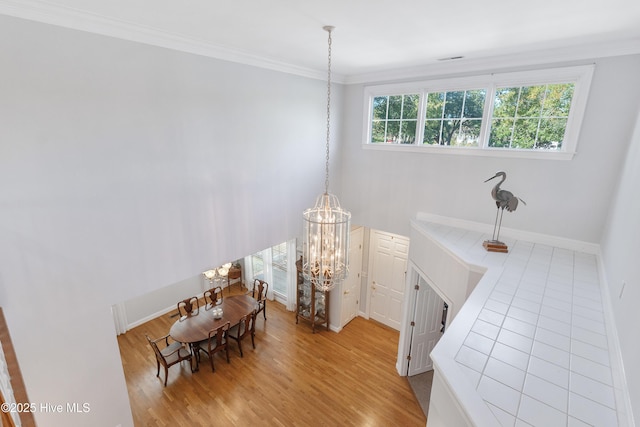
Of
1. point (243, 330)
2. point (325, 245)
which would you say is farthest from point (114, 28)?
point (243, 330)

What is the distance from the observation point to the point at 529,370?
74.4 inches

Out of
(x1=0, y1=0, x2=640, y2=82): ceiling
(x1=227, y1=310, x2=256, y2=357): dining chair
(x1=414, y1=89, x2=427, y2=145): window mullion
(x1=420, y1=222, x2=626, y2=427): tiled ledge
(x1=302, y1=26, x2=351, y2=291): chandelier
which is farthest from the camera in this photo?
(x1=227, y1=310, x2=256, y2=357): dining chair

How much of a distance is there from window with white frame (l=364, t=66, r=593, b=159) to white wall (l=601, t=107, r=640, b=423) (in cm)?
82

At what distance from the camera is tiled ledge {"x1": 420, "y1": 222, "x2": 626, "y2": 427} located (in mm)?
1615

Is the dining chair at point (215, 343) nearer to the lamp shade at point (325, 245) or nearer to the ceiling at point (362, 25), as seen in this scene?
the lamp shade at point (325, 245)

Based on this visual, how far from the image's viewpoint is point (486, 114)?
4188mm

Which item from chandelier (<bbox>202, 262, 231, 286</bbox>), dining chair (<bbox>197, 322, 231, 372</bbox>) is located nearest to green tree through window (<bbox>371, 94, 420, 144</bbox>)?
dining chair (<bbox>197, 322, 231, 372</bbox>)

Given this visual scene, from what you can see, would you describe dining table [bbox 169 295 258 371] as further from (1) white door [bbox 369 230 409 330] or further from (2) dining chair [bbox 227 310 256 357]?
(1) white door [bbox 369 230 409 330]

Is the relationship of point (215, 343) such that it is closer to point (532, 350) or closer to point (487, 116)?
point (532, 350)

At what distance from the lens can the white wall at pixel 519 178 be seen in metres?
3.30

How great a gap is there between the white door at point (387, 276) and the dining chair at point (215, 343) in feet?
10.5

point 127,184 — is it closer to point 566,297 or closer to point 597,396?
point 597,396

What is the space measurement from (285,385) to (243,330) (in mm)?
1495

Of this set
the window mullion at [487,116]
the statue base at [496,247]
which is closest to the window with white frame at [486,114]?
the window mullion at [487,116]
